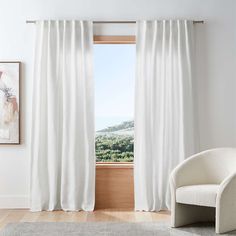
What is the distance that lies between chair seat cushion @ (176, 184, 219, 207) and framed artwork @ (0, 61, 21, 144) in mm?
2129

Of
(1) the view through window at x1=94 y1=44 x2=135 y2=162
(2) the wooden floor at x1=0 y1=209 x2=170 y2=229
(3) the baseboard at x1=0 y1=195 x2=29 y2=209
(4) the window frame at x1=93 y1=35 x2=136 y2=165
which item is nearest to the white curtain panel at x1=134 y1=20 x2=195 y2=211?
(4) the window frame at x1=93 y1=35 x2=136 y2=165

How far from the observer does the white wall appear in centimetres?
594

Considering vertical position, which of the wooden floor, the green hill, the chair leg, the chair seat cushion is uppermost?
the green hill

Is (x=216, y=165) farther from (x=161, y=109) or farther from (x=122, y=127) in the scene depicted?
(x=122, y=127)

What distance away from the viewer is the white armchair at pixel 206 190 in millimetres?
4480

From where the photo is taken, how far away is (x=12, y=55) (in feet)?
19.5

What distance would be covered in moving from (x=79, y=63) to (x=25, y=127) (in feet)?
3.16

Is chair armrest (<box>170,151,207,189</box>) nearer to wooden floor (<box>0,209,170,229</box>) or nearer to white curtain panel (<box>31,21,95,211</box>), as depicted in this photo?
wooden floor (<box>0,209,170,229</box>)

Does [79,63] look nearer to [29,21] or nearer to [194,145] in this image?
[29,21]

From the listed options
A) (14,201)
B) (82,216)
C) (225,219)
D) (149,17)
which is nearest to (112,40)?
(149,17)

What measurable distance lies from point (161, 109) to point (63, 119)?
1.10 meters

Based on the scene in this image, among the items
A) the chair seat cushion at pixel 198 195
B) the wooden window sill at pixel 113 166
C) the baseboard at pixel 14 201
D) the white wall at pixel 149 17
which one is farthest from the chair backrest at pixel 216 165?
the baseboard at pixel 14 201

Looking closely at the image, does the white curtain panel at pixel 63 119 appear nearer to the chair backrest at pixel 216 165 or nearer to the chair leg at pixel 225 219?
the chair backrest at pixel 216 165

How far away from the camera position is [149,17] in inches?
235
